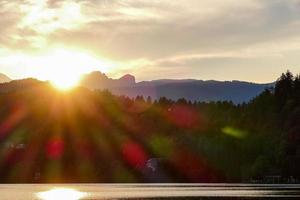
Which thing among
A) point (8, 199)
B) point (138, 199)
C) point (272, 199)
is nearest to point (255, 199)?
point (272, 199)

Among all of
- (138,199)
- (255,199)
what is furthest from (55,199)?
(255,199)

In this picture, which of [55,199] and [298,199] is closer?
[298,199]

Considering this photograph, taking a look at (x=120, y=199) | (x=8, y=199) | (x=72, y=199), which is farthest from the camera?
(x=72, y=199)

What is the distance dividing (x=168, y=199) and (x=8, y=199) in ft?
98.6

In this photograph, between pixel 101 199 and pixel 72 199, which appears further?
pixel 72 199

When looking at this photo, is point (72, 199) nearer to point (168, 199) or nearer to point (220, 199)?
point (168, 199)

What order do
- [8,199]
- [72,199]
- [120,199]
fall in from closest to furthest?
[8,199]
[120,199]
[72,199]

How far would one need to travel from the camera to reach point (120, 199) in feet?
390

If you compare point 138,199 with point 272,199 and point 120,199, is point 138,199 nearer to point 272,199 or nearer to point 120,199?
point 120,199

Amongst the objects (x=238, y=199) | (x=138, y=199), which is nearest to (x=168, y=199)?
(x=138, y=199)

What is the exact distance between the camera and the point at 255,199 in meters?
118

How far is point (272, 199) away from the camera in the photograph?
386 ft

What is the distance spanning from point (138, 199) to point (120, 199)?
3.43 meters

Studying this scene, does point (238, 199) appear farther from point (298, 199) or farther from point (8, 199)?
point (8, 199)
